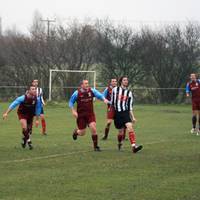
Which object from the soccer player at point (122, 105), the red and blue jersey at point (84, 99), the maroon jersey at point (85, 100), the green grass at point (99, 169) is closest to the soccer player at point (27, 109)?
the green grass at point (99, 169)

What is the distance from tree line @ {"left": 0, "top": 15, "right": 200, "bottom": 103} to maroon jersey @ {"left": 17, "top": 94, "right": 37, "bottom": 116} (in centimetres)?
3090

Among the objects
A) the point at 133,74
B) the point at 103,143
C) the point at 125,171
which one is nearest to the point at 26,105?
the point at 103,143

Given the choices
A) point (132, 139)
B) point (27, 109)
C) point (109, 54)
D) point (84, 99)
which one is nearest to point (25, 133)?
point (27, 109)

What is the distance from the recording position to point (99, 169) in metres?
12.6

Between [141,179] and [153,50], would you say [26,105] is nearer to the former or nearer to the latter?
[141,179]

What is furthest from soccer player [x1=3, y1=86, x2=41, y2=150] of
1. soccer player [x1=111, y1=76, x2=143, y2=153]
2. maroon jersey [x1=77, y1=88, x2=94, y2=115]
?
soccer player [x1=111, y1=76, x2=143, y2=153]

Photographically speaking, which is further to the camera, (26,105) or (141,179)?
(26,105)

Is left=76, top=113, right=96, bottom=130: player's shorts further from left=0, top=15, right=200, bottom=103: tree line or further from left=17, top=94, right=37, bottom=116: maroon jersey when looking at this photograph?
left=0, top=15, right=200, bottom=103: tree line

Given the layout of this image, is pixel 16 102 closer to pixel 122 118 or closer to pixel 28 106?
pixel 28 106

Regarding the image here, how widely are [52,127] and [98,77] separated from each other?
83.3 feet

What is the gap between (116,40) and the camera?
169 feet

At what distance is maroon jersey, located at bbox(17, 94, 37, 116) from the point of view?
16.8 metres

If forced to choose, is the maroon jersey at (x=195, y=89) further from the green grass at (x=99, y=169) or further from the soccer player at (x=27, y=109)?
the soccer player at (x=27, y=109)

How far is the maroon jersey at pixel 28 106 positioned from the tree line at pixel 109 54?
3090 centimetres
